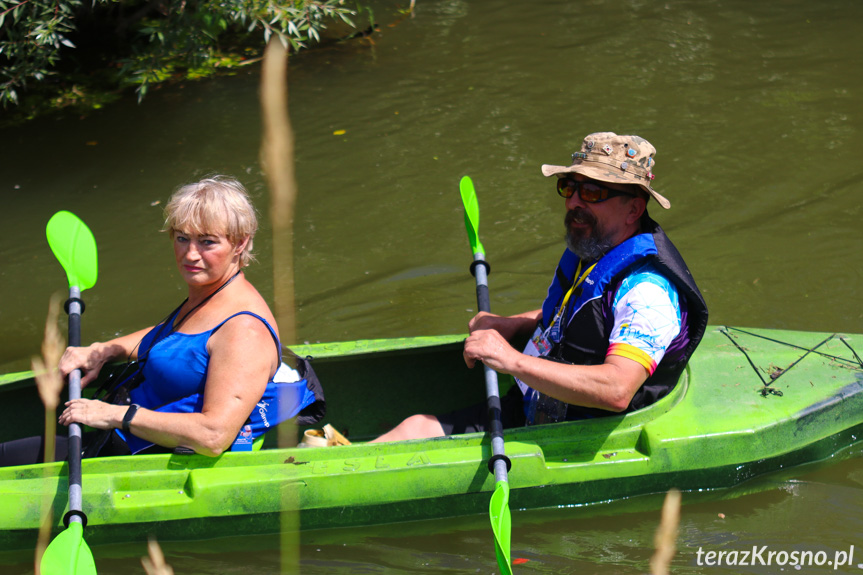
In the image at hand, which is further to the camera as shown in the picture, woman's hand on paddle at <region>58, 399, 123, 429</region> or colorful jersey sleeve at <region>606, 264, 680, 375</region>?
woman's hand on paddle at <region>58, 399, 123, 429</region>

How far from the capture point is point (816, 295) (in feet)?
16.7

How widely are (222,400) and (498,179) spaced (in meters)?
3.92

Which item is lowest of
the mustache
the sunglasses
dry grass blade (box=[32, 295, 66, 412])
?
dry grass blade (box=[32, 295, 66, 412])

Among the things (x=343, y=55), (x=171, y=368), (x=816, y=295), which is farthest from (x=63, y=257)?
(x=343, y=55)

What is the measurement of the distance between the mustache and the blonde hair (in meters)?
1.15

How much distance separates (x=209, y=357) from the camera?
3.09 m

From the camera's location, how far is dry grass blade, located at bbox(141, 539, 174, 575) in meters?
3.42

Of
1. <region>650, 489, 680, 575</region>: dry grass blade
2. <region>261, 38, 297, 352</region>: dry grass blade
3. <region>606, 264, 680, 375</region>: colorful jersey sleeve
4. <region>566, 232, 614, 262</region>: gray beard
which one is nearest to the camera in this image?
<region>606, 264, 680, 375</region>: colorful jersey sleeve

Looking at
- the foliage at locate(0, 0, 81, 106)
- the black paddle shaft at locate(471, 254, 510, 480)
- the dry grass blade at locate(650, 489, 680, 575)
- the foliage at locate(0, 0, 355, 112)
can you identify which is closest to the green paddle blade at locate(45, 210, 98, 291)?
the black paddle shaft at locate(471, 254, 510, 480)

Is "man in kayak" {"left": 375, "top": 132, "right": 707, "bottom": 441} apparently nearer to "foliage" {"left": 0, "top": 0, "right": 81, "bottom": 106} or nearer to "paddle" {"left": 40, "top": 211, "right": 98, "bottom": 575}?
"paddle" {"left": 40, "top": 211, "right": 98, "bottom": 575}

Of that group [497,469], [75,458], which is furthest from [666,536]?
[75,458]

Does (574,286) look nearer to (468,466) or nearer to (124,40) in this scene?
(468,466)

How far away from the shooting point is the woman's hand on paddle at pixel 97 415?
3172 mm

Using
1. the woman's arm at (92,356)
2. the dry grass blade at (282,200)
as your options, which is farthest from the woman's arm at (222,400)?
the woman's arm at (92,356)
